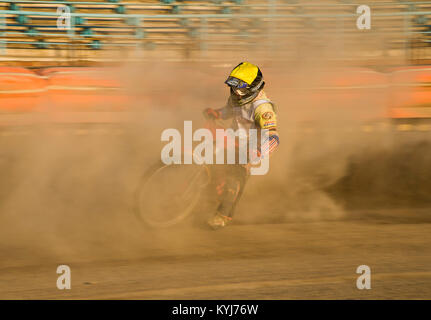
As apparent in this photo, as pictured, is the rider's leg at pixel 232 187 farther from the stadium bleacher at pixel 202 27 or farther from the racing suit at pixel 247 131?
the stadium bleacher at pixel 202 27

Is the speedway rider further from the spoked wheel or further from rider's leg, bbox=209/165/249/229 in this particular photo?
the spoked wheel

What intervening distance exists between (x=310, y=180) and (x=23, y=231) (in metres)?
4.02

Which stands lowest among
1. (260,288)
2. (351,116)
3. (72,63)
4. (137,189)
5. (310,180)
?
(260,288)

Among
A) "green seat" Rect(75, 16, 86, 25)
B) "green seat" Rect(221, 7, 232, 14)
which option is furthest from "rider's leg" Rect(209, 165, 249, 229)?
"green seat" Rect(221, 7, 232, 14)

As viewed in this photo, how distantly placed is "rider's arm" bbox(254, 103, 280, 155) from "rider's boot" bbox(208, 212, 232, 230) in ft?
2.85

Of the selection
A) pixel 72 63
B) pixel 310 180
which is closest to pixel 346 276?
pixel 310 180

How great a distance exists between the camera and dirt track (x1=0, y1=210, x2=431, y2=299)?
4.57 meters

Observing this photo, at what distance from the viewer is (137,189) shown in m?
5.92

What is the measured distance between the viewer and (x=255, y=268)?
5.11 m

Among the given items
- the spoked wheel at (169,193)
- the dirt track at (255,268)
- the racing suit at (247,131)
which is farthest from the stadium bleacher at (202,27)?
the dirt track at (255,268)

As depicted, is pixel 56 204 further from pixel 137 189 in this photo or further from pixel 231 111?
pixel 231 111

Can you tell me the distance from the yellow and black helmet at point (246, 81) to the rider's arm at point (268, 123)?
0.58ft

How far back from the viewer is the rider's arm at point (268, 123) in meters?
5.90

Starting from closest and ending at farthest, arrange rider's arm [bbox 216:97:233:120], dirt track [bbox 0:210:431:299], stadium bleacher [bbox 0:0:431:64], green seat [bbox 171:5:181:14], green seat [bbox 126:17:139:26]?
1. dirt track [bbox 0:210:431:299]
2. rider's arm [bbox 216:97:233:120]
3. stadium bleacher [bbox 0:0:431:64]
4. green seat [bbox 126:17:139:26]
5. green seat [bbox 171:5:181:14]
